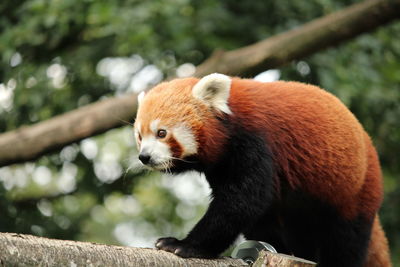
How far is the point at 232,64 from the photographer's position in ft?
18.9

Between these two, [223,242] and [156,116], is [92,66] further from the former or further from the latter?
[223,242]

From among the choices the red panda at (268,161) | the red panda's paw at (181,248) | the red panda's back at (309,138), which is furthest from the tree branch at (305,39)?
the red panda's paw at (181,248)

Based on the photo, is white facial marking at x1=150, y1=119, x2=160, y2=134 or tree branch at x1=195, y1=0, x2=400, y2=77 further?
tree branch at x1=195, y1=0, x2=400, y2=77

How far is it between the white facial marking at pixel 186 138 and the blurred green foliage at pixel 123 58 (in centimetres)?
194

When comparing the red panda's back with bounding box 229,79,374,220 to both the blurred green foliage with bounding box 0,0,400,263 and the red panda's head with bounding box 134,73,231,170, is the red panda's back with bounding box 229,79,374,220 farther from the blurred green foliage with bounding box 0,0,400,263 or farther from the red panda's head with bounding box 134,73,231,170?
the blurred green foliage with bounding box 0,0,400,263

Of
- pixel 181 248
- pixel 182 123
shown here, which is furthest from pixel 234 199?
pixel 182 123

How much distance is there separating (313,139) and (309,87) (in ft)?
1.37

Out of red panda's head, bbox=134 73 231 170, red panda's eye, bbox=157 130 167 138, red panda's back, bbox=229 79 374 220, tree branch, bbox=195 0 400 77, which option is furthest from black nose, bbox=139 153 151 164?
tree branch, bbox=195 0 400 77

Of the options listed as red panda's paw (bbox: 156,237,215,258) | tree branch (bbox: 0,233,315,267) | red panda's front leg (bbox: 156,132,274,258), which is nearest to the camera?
tree branch (bbox: 0,233,315,267)

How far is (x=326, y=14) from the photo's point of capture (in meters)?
6.45

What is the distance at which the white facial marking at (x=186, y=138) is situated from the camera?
12.2 ft

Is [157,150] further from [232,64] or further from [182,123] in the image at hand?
[232,64]

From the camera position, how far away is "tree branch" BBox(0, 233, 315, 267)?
243 centimetres

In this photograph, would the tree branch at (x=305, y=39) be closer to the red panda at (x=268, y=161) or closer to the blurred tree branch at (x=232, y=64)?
the blurred tree branch at (x=232, y=64)
